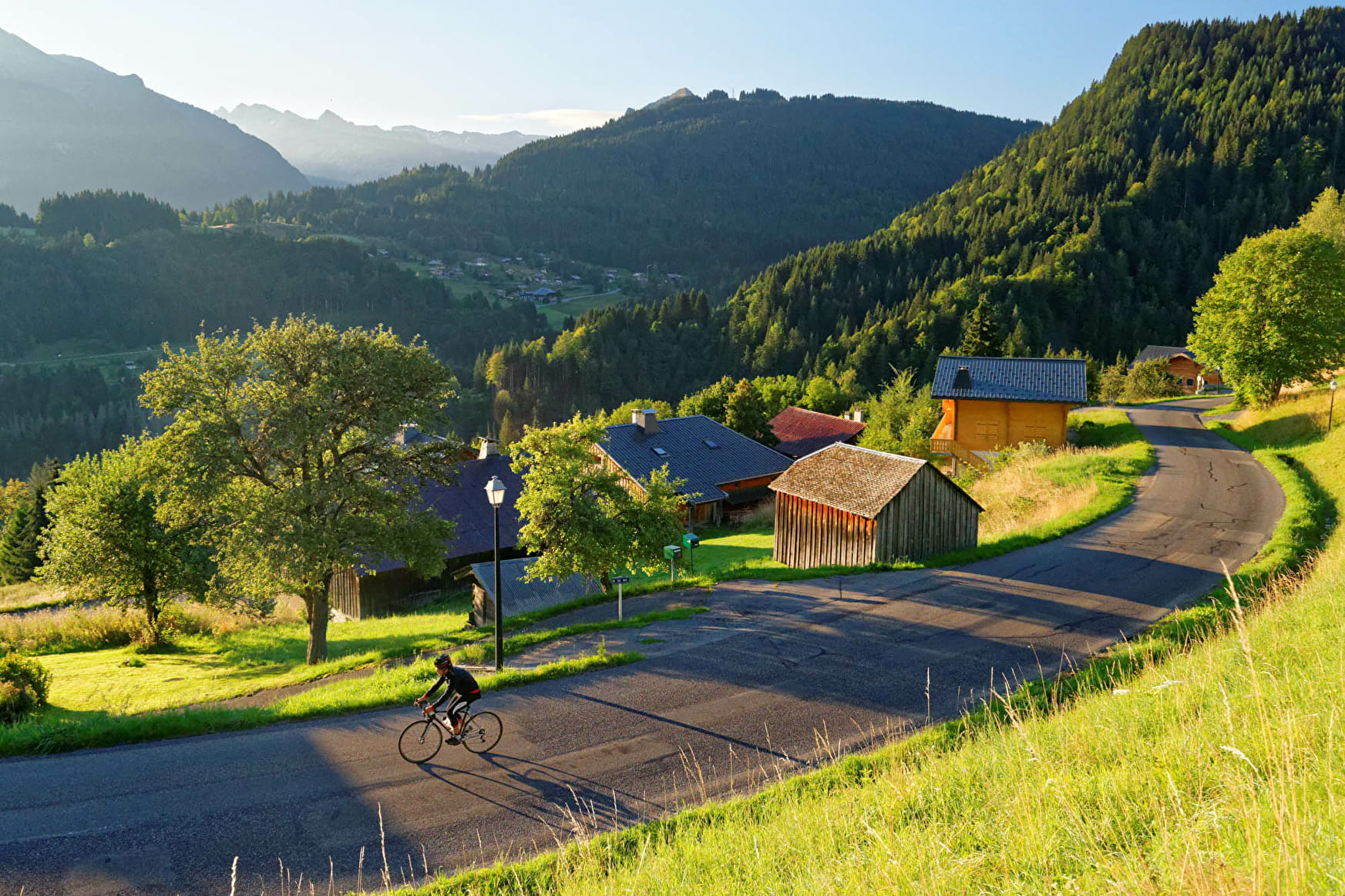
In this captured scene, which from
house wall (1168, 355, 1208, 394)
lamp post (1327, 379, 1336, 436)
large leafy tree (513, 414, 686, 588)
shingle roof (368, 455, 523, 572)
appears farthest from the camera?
house wall (1168, 355, 1208, 394)

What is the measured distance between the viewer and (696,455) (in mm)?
50281

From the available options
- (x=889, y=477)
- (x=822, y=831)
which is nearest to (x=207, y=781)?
(x=822, y=831)

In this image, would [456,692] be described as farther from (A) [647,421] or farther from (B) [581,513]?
(A) [647,421]

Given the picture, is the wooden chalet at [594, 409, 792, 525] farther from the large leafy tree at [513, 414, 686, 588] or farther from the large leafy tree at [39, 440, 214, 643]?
the large leafy tree at [39, 440, 214, 643]

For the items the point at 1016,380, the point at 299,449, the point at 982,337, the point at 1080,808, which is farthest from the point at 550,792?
the point at 982,337

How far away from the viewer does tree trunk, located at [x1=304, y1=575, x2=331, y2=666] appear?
74.2 ft

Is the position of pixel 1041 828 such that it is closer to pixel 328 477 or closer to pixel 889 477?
pixel 889 477

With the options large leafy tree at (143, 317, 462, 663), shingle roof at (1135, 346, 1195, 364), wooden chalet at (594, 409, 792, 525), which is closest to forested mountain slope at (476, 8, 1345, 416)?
shingle roof at (1135, 346, 1195, 364)

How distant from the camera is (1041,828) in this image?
5.05 m

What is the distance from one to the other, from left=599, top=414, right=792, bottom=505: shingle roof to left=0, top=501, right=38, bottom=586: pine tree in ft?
123

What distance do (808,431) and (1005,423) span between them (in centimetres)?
2442

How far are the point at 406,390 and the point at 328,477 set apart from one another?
3.38m

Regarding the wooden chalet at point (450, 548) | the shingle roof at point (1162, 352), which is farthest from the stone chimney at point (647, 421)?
the shingle roof at point (1162, 352)

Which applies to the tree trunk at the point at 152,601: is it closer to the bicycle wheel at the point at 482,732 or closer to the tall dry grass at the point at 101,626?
the tall dry grass at the point at 101,626
